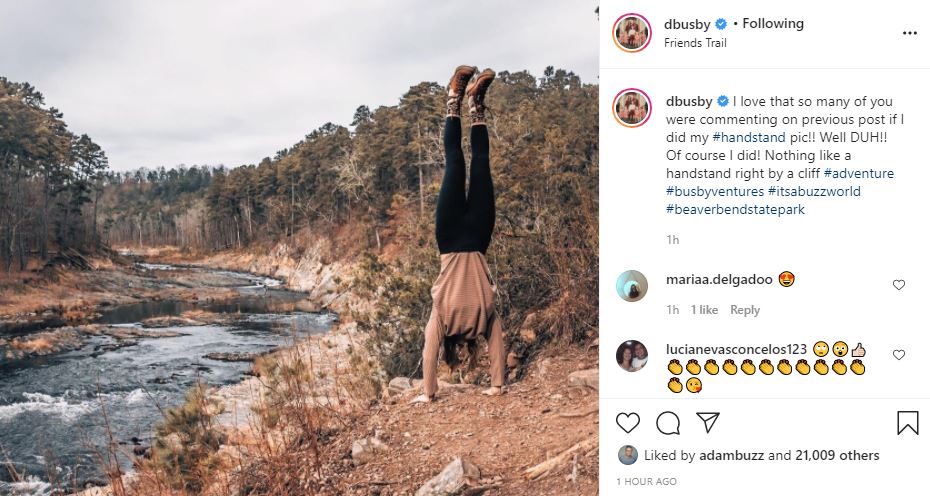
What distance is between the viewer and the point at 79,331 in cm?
2367

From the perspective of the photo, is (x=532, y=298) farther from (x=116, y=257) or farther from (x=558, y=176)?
(x=116, y=257)

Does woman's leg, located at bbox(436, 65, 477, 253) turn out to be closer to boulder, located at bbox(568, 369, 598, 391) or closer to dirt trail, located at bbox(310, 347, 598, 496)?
dirt trail, located at bbox(310, 347, 598, 496)

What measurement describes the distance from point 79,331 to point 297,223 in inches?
1535

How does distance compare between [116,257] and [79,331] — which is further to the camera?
[116,257]

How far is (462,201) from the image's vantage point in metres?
4.91
